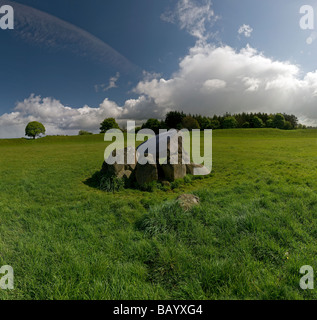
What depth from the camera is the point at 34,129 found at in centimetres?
7919

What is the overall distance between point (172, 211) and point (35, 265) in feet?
10.2

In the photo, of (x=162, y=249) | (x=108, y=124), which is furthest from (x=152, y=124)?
(x=162, y=249)

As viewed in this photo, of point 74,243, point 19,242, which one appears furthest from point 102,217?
point 19,242

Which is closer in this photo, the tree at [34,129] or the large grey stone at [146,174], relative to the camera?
the large grey stone at [146,174]

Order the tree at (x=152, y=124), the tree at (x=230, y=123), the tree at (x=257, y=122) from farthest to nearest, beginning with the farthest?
1. the tree at (x=230, y=123)
2. the tree at (x=257, y=122)
3. the tree at (x=152, y=124)

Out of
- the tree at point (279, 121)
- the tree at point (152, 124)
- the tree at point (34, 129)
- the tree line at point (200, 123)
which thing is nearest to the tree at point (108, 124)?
the tree line at point (200, 123)

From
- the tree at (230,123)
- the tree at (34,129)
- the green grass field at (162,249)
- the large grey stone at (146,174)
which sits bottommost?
the green grass field at (162,249)

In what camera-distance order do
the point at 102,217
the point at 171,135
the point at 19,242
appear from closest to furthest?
the point at 19,242 → the point at 102,217 → the point at 171,135

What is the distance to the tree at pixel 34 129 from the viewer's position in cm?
7831

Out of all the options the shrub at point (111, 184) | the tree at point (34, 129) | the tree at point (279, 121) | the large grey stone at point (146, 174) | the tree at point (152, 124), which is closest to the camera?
the shrub at point (111, 184)

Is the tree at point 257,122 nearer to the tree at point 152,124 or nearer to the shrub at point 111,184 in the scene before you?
the tree at point 152,124

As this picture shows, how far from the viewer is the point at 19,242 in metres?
3.61
